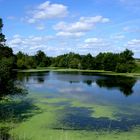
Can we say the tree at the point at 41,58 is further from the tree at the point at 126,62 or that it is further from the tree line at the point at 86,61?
the tree at the point at 126,62

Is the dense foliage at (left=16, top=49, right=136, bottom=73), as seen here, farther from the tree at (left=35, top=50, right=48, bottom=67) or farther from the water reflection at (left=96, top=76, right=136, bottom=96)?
the water reflection at (left=96, top=76, right=136, bottom=96)

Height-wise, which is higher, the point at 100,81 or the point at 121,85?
the point at 100,81

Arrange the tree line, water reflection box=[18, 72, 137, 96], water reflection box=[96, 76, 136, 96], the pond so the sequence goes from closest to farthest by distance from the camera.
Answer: the pond → water reflection box=[96, 76, 136, 96] → water reflection box=[18, 72, 137, 96] → the tree line

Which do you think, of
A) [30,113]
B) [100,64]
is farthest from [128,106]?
[100,64]

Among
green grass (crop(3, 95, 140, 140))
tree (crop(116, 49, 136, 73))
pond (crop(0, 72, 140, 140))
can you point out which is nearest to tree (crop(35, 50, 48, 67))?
tree (crop(116, 49, 136, 73))

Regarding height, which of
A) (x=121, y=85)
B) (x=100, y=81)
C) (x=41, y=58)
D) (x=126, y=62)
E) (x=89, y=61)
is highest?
(x=41, y=58)

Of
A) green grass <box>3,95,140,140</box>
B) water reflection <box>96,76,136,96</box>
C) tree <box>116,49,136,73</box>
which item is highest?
tree <box>116,49,136,73</box>

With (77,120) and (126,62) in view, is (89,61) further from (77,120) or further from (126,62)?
(77,120)

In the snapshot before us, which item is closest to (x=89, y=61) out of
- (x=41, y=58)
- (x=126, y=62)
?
(x=126, y=62)

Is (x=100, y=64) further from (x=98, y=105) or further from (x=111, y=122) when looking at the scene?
(x=111, y=122)

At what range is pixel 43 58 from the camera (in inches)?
5408

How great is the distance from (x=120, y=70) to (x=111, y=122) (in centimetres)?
6950

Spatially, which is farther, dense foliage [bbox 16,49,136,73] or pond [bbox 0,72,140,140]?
dense foliage [bbox 16,49,136,73]

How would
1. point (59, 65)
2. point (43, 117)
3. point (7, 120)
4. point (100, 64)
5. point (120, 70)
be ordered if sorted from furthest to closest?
point (59, 65)
point (100, 64)
point (120, 70)
point (43, 117)
point (7, 120)
